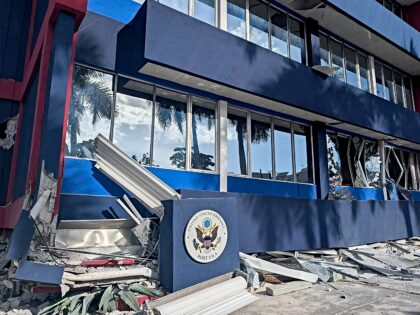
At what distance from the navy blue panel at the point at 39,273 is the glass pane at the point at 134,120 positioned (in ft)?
10.8

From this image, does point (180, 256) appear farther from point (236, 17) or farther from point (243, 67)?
point (236, 17)

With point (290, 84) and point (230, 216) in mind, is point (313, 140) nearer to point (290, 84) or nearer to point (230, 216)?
point (290, 84)

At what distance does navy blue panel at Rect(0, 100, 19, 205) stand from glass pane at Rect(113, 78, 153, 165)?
2874mm

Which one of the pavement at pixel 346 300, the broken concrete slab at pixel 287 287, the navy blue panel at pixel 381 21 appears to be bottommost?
the pavement at pixel 346 300

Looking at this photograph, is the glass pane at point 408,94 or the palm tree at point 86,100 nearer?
the palm tree at point 86,100

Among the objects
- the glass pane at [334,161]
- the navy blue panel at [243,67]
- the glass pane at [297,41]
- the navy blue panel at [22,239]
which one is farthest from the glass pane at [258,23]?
the navy blue panel at [22,239]

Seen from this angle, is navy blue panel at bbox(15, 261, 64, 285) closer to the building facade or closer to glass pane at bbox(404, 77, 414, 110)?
the building facade

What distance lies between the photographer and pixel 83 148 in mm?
6406

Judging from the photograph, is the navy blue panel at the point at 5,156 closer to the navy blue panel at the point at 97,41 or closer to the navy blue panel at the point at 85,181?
the navy blue panel at the point at 85,181

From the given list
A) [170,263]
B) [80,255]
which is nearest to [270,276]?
[170,263]

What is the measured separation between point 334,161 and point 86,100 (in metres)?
8.82

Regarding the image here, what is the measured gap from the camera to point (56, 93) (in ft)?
17.1

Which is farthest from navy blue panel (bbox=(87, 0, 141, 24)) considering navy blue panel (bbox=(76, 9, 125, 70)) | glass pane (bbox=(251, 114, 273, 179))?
glass pane (bbox=(251, 114, 273, 179))

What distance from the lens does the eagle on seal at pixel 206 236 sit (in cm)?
499
